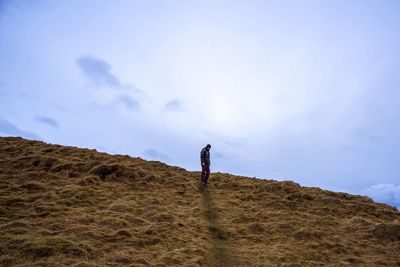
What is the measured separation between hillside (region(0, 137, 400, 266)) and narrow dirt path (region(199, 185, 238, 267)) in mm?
45

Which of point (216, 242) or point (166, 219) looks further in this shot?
point (166, 219)

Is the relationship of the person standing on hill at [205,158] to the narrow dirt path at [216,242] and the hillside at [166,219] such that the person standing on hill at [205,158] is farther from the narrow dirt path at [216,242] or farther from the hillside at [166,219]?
the narrow dirt path at [216,242]

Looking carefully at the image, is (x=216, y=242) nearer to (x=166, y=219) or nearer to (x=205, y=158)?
(x=166, y=219)

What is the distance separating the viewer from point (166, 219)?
17141mm

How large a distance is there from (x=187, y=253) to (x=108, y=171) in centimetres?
1234

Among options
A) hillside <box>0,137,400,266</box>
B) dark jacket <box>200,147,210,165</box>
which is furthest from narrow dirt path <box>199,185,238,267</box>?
dark jacket <box>200,147,210,165</box>

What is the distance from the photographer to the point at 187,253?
13680mm

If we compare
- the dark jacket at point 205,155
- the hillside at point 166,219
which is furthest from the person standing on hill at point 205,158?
the hillside at point 166,219

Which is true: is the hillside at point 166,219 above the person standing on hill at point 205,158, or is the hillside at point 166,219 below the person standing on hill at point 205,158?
below

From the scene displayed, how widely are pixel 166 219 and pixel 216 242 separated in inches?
114

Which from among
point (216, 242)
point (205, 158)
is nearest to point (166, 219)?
point (216, 242)

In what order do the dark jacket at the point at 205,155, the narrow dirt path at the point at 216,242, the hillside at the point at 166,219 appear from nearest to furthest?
the hillside at the point at 166,219
the narrow dirt path at the point at 216,242
the dark jacket at the point at 205,155

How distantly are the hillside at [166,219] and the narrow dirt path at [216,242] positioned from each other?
0.15 ft

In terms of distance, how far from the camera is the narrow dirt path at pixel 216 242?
44.1 ft
